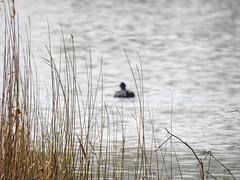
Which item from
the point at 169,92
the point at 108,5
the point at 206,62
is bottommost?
the point at 169,92

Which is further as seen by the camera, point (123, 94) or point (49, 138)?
point (123, 94)

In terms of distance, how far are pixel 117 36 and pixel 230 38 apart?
3693mm

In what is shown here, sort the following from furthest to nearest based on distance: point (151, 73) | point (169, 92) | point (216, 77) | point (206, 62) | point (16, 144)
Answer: point (206, 62), point (151, 73), point (216, 77), point (169, 92), point (16, 144)

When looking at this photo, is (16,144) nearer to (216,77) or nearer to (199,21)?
(216,77)

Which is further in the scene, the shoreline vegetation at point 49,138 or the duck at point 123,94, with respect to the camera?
the duck at point 123,94

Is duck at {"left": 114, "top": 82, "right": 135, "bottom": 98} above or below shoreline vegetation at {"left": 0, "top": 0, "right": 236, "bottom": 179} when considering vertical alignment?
above

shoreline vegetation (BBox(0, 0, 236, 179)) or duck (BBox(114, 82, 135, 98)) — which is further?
duck (BBox(114, 82, 135, 98))

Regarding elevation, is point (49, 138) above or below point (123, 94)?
below

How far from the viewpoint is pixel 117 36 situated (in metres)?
16.8

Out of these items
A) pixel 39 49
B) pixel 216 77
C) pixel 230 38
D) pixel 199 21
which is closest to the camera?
pixel 216 77

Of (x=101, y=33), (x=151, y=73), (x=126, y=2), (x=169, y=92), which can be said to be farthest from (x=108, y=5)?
(x=169, y=92)

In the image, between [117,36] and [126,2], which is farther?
[126,2]

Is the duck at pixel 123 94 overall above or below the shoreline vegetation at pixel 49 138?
above

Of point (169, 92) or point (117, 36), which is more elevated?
point (117, 36)
